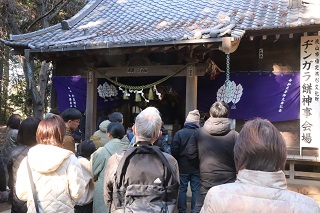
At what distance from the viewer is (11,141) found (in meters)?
5.59

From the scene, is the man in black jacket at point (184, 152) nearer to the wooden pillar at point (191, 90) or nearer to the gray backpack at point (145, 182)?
the wooden pillar at point (191, 90)

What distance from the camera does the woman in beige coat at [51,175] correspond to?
2727 mm

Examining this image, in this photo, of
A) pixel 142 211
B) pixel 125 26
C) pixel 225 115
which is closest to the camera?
pixel 142 211

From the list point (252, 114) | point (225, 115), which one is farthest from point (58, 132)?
point (252, 114)

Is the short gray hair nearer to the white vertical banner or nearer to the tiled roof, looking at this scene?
the tiled roof

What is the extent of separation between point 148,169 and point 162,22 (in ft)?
23.4

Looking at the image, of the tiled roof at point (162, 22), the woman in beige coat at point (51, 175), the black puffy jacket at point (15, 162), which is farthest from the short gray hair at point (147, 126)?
the tiled roof at point (162, 22)

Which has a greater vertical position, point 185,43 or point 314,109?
point 185,43

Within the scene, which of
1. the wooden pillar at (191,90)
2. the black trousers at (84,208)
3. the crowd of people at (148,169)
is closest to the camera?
the crowd of people at (148,169)

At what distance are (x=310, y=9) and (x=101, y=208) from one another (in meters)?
6.37

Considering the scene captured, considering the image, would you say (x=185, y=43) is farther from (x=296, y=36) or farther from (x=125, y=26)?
(x=125, y=26)

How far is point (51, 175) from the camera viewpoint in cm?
277

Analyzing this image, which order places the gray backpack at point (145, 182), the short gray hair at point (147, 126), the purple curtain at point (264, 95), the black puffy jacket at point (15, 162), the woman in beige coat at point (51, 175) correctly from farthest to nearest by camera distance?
the purple curtain at point (264, 95) < the black puffy jacket at point (15, 162) < the woman in beige coat at point (51, 175) < the short gray hair at point (147, 126) < the gray backpack at point (145, 182)

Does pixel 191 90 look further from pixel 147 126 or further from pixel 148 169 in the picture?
pixel 148 169
